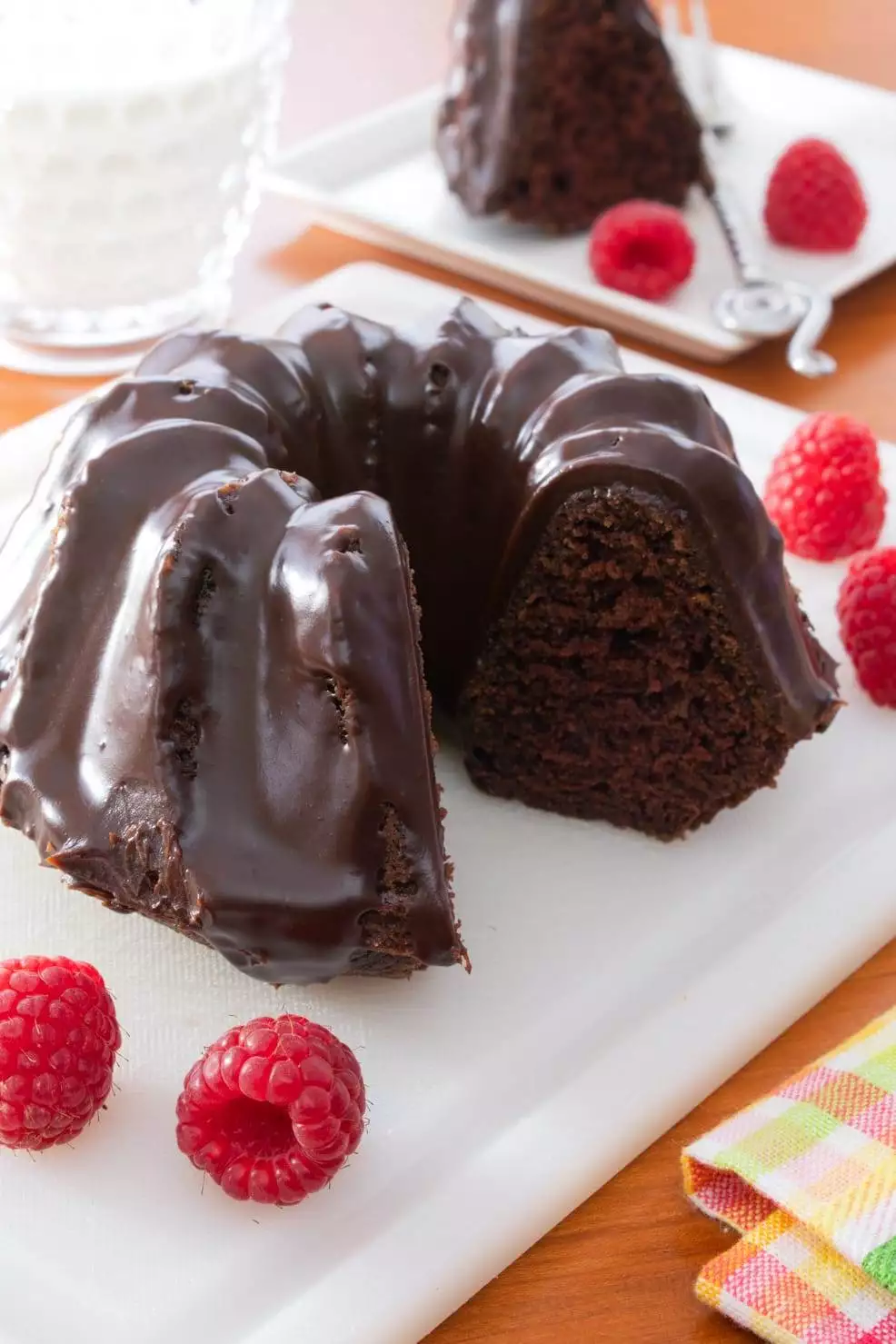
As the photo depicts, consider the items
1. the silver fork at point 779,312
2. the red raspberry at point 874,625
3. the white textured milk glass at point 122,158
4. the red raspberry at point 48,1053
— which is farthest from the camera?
the silver fork at point 779,312

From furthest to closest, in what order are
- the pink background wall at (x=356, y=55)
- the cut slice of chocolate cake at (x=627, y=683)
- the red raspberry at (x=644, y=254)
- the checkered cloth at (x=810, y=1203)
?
the pink background wall at (x=356, y=55) < the red raspberry at (x=644, y=254) < the cut slice of chocolate cake at (x=627, y=683) < the checkered cloth at (x=810, y=1203)

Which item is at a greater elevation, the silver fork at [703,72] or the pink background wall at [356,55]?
the silver fork at [703,72]

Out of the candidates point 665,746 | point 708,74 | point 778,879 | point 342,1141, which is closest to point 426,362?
point 665,746

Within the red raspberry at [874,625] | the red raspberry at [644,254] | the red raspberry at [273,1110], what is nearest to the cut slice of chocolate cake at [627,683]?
the red raspberry at [874,625]

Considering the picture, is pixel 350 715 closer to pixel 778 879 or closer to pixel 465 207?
pixel 778 879

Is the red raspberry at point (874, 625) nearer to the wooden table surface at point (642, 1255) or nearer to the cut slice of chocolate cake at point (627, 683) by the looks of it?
the cut slice of chocolate cake at point (627, 683)

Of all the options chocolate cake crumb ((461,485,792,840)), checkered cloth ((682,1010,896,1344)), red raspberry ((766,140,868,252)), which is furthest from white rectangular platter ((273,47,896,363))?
checkered cloth ((682,1010,896,1344))
